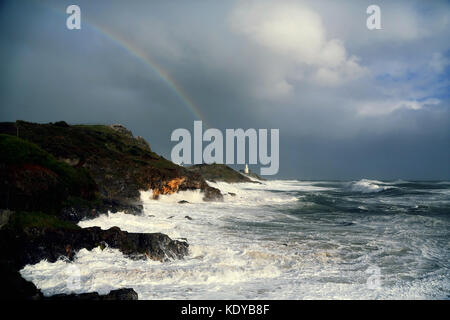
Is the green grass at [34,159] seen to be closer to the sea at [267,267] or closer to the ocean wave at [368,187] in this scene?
the sea at [267,267]

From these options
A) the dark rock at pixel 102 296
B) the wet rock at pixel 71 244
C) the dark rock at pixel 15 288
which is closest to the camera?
the dark rock at pixel 15 288

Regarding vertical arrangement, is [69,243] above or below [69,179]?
below

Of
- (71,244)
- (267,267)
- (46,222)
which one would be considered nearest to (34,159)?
(46,222)

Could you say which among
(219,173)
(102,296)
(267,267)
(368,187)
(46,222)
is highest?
(46,222)

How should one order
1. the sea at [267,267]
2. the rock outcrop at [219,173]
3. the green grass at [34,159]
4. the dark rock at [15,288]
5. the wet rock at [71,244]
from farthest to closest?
1. the rock outcrop at [219,173]
2. the green grass at [34,159]
3. the wet rock at [71,244]
4. the sea at [267,267]
5. the dark rock at [15,288]

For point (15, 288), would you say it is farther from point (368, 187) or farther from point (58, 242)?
point (368, 187)

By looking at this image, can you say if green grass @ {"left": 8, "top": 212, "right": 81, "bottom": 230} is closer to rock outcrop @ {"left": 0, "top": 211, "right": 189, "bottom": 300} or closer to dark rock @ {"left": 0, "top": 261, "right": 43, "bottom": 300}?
rock outcrop @ {"left": 0, "top": 211, "right": 189, "bottom": 300}

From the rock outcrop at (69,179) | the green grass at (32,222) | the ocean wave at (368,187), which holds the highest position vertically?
the rock outcrop at (69,179)

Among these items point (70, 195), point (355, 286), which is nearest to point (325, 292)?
point (355, 286)

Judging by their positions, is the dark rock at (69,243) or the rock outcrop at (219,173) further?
the rock outcrop at (219,173)

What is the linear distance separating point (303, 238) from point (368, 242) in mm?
3560

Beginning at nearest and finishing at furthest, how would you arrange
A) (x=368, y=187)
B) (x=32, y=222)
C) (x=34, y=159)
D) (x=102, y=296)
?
(x=102, y=296) < (x=32, y=222) < (x=34, y=159) < (x=368, y=187)

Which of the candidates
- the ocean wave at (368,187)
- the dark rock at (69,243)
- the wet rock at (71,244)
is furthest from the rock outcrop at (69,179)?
the ocean wave at (368,187)

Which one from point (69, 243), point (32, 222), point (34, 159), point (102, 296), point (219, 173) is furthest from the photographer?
point (219, 173)
